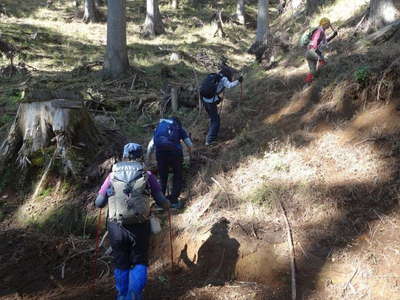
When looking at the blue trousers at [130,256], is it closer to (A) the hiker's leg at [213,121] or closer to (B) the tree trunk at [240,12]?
(A) the hiker's leg at [213,121]

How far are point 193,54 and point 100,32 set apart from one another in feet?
23.7

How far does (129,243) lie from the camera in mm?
4891

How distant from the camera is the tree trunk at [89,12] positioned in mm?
24344

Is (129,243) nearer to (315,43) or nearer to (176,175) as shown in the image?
(176,175)

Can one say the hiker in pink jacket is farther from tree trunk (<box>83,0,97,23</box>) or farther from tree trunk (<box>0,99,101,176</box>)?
tree trunk (<box>83,0,97,23</box>)

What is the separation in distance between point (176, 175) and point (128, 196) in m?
2.26

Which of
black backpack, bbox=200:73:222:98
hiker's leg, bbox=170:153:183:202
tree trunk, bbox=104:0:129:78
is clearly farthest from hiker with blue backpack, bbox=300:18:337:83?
tree trunk, bbox=104:0:129:78

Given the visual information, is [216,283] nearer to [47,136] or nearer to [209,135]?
[209,135]

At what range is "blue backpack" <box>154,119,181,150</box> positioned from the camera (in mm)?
6613

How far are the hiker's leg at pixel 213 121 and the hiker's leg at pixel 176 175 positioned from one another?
2.29 m

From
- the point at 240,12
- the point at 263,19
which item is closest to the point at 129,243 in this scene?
the point at 263,19

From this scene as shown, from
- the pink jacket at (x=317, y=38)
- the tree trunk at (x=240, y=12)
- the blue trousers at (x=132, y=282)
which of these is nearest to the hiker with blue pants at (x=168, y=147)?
the blue trousers at (x=132, y=282)

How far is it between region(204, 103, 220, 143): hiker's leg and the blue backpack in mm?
2241

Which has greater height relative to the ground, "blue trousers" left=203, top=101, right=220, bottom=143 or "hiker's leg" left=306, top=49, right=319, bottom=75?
"hiker's leg" left=306, top=49, right=319, bottom=75
